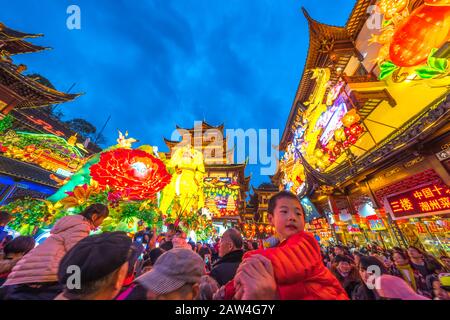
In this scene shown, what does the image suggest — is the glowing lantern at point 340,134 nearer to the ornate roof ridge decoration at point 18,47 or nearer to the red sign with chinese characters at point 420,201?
the red sign with chinese characters at point 420,201

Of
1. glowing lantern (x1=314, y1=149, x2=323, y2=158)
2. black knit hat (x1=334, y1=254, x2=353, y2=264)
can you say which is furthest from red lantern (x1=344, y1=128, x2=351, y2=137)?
black knit hat (x1=334, y1=254, x2=353, y2=264)

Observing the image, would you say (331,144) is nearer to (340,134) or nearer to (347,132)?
(340,134)

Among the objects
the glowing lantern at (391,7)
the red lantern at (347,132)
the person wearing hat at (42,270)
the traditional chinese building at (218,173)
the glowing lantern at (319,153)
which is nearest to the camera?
the person wearing hat at (42,270)

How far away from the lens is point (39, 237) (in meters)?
3.55

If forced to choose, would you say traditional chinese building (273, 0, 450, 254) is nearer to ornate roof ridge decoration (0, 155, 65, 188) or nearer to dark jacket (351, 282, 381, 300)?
dark jacket (351, 282, 381, 300)

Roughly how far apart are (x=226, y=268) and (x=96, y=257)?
1499mm

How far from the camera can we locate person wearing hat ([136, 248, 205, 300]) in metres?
1.03

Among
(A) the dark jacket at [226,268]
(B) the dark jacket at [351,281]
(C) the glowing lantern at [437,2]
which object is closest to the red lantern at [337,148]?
(C) the glowing lantern at [437,2]

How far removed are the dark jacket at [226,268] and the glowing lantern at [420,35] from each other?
811 centimetres

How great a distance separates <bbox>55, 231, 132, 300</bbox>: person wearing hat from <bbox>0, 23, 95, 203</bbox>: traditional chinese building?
1039 cm

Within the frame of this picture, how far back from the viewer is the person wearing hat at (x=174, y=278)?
1.03m

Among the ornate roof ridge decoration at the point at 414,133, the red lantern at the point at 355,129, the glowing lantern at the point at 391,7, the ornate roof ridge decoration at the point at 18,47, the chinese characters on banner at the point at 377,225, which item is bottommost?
the chinese characters on banner at the point at 377,225

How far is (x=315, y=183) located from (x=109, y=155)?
949 cm
